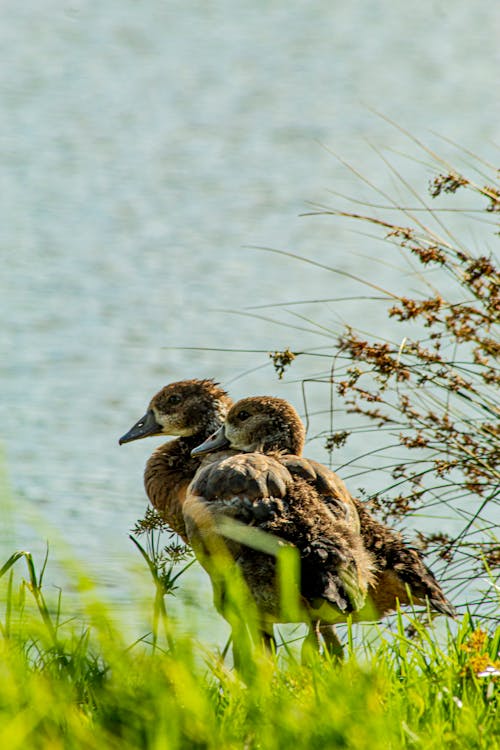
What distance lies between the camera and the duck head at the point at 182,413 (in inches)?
229

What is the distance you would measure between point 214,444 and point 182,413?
21.7 inches

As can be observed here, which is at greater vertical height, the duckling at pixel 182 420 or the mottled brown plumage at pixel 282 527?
the duckling at pixel 182 420

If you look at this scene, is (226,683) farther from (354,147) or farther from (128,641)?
(354,147)

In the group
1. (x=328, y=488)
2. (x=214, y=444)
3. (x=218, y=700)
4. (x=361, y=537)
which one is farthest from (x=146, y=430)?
(x=218, y=700)

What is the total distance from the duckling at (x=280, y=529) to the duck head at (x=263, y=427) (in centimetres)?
34

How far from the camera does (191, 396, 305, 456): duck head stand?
5.12 metres

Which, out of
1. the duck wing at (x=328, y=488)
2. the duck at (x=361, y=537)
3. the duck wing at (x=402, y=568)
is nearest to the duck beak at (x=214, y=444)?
the duck at (x=361, y=537)

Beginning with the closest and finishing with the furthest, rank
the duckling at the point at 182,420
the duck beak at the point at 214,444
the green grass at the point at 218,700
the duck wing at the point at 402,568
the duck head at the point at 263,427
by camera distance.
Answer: the green grass at the point at 218,700, the duck wing at the point at 402,568, the duck head at the point at 263,427, the duck beak at the point at 214,444, the duckling at the point at 182,420

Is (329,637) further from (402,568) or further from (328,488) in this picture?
(328,488)

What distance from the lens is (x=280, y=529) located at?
4219 millimetres

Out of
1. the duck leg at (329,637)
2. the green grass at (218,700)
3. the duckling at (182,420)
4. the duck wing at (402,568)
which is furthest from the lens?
the duckling at (182,420)

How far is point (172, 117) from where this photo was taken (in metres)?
11.6

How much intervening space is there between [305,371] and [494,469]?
3226 millimetres

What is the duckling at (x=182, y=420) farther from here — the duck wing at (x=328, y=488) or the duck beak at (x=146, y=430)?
the duck wing at (x=328, y=488)
